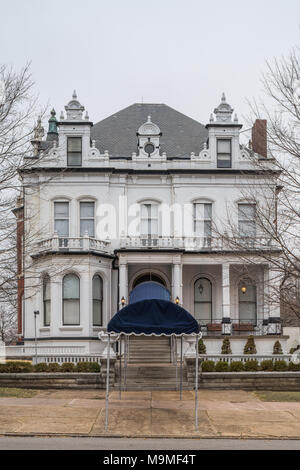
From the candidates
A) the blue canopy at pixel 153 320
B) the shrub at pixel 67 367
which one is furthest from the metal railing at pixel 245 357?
the blue canopy at pixel 153 320

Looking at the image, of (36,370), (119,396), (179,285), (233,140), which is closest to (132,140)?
(233,140)

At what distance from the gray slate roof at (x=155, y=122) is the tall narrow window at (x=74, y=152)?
1471 mm

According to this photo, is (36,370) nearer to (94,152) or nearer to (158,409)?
(158,409)

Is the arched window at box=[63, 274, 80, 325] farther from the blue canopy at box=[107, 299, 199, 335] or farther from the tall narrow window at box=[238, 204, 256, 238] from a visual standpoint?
the blue canopy at box=[107, 299, 199, 335]

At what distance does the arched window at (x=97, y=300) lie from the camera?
3425cm

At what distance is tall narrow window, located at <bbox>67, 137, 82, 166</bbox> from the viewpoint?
36.0 m

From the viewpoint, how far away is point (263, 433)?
1503cm

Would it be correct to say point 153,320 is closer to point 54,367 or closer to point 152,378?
point 152,378

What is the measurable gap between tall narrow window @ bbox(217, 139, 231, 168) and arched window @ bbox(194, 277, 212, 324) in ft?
20.4

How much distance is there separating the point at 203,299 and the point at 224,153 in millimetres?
7833

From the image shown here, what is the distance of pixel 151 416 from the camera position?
57.0 ft

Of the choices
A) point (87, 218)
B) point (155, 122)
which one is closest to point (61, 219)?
point (87, 218)

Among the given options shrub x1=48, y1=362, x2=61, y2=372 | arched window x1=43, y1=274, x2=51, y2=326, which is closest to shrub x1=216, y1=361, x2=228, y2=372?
shrub x1=48, y1=362, x2=61, y2=372

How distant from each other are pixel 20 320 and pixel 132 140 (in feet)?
39.9
